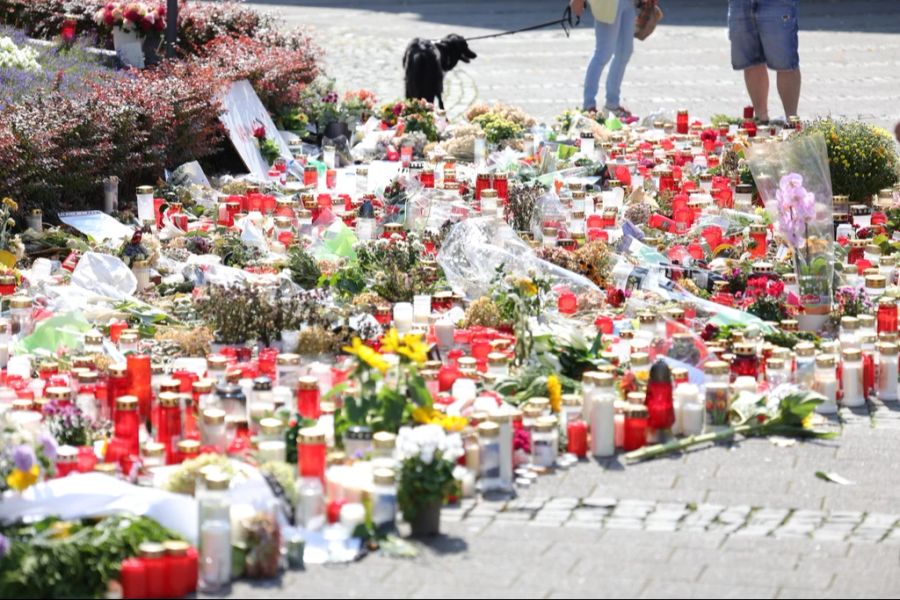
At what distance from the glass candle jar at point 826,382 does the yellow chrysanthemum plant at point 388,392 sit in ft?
6.44

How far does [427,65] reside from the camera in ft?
49.3

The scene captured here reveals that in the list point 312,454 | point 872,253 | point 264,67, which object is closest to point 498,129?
point 264,67

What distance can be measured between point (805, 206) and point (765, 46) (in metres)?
5.77

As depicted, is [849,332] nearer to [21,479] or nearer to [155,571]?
[155,571]

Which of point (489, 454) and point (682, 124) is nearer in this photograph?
point (489, 454)

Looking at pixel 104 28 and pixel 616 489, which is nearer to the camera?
pixel 616 489

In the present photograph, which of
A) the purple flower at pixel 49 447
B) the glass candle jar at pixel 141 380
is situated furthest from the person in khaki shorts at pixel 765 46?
the purple flower at pixel 49 447

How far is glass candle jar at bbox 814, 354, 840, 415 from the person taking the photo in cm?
774

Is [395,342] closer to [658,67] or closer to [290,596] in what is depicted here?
[290,596]

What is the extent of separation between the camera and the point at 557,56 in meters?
20.1

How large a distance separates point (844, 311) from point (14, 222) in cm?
460

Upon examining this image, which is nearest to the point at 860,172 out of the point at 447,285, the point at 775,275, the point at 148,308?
the point at 775,275

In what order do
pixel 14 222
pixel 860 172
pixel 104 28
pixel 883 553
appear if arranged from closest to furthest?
pixel 883 553, pixel 14 222, pixel 860 172, pixel 104 28

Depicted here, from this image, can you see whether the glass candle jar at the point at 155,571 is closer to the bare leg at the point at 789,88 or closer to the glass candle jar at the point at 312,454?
the glass candle jar at the point at 312,454
